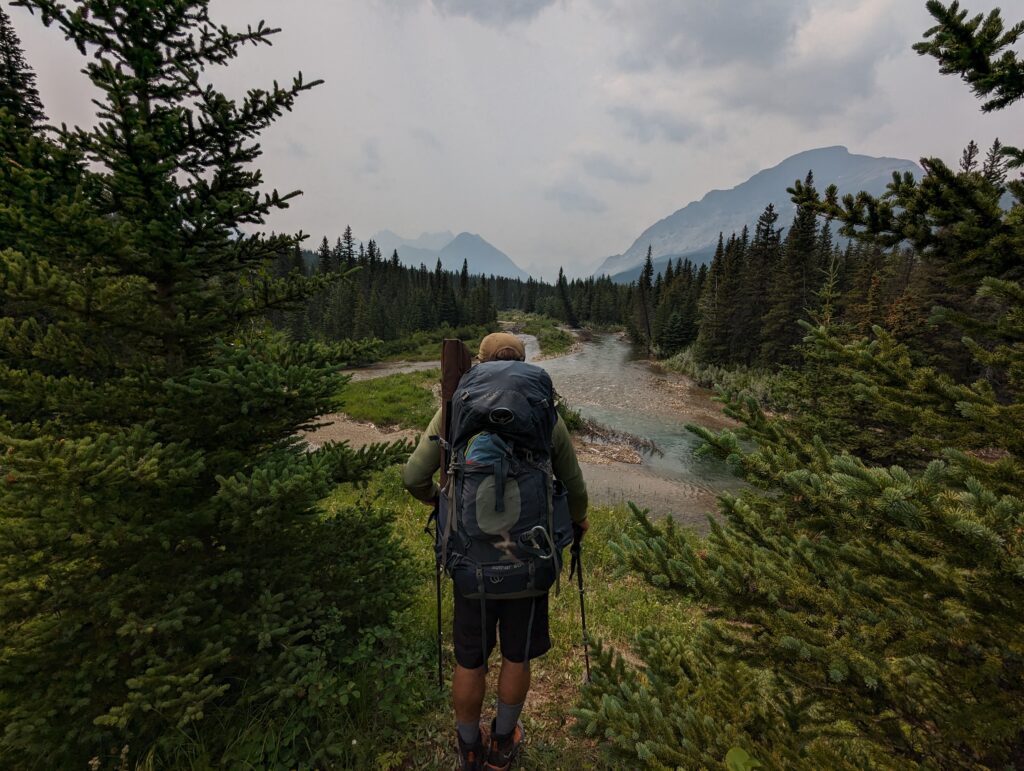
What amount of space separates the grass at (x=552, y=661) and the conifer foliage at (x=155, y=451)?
0.73m

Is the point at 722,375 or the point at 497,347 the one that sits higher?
the point at 497,347

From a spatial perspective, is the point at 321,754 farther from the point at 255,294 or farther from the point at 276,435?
the point at 255,294

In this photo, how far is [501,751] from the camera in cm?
331

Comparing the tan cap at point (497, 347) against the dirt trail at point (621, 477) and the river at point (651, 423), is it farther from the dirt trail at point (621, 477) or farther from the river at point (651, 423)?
the dirt trail at point (621, 477)

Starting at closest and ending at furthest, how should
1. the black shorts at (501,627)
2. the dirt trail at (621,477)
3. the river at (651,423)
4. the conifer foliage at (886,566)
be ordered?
the conifer foliage at (886,566) → the black shorts at (501,627) → the dirt trail at (621,477) → the river at (651,423)

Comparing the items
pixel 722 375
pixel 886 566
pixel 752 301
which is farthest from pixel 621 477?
pixel 752 301

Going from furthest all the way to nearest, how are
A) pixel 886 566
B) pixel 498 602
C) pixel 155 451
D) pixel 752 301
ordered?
1. pixel 752 301
2. pixel 498 602
3. pixel 155 451
4. pixel 886 566

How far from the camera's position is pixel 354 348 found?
3689 millimetres

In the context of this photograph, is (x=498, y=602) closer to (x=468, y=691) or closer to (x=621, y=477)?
(x=468, y=691)

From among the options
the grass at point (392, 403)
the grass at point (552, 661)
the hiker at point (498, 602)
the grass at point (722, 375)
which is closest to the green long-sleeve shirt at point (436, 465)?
the hiker at point (498, 602)

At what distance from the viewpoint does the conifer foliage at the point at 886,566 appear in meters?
1.55

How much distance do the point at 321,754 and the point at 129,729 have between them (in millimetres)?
1246

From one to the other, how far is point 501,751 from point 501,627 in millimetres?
1157

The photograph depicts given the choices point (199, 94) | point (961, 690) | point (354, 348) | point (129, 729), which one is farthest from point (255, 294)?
point (961, 690)
